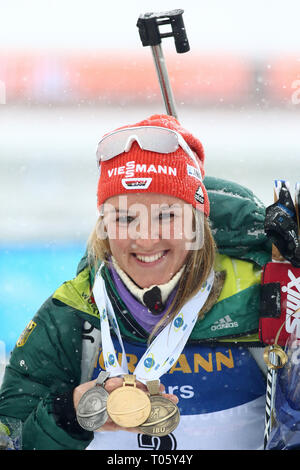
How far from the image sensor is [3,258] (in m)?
4.80

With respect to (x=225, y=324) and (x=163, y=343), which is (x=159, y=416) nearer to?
(x=163, y=343)

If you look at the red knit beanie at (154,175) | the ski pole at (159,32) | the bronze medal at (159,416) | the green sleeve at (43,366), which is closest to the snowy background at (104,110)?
the ski pole at (159,32)

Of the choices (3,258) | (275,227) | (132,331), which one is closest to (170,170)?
(275,227)

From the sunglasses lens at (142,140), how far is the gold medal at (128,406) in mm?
751

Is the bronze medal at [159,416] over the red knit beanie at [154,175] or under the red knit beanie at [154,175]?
under

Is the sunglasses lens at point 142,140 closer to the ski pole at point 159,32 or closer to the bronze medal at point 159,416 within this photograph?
the ski pole at point 159,32

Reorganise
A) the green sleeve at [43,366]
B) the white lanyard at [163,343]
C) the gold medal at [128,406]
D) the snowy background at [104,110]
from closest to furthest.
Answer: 1. the gold medal at [128,406]
2. the white lanyard at [163,343]
3. the green sleeve at [43,366]
4. the snowy background at [104,110]

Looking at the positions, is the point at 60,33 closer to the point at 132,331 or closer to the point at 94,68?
the point at 94,68

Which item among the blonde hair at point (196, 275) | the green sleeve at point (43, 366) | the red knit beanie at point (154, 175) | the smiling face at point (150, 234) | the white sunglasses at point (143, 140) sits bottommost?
the green sleeve at point (43, 366)

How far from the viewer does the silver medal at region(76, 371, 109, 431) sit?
6.33 feet

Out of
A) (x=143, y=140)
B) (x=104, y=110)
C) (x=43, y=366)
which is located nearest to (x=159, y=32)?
(x=143, y=140)

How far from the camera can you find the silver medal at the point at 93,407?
193cm
